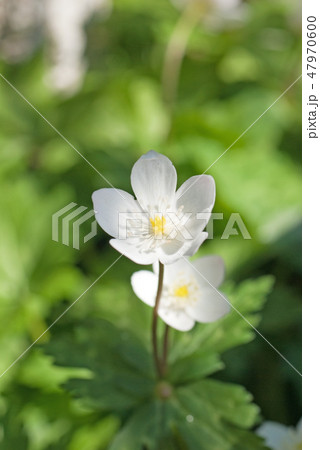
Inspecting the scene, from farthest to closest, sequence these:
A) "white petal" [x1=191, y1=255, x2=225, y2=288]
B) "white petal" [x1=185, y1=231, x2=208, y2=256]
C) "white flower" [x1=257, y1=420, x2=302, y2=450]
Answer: "white flower" [x1=257, y1=420, x2=302, y2=450] < "white petal" [x1=191, y1=255, x2=225, y2=288] < "white petal" [x1=185, y1=231, x2=208, y2=256]

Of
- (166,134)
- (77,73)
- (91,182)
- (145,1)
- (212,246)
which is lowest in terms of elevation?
(212,246)

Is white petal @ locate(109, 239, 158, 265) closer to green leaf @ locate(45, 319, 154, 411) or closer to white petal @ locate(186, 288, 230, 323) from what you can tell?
white petal @ locate(186, 288, 230, 323)

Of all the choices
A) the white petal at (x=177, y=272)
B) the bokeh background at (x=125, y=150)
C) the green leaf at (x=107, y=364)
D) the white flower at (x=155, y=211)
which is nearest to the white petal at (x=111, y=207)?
the white flower at (x=155, y=211)

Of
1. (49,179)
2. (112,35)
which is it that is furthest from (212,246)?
(112,35)

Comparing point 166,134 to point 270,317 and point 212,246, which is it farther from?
point 270,317

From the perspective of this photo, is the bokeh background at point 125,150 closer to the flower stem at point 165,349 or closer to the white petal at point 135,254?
the flower stem at point 165,349

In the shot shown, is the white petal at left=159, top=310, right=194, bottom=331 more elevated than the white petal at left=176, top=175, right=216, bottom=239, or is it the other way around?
the white petal at left=176, top=175, right=216, bottom=239

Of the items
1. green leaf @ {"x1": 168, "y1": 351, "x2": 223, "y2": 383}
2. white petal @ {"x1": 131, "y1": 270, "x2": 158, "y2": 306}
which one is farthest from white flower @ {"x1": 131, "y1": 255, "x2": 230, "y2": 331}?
green leaf @ {"x1": 168, "y1": 351, "x2": 223, "y2": 383}
